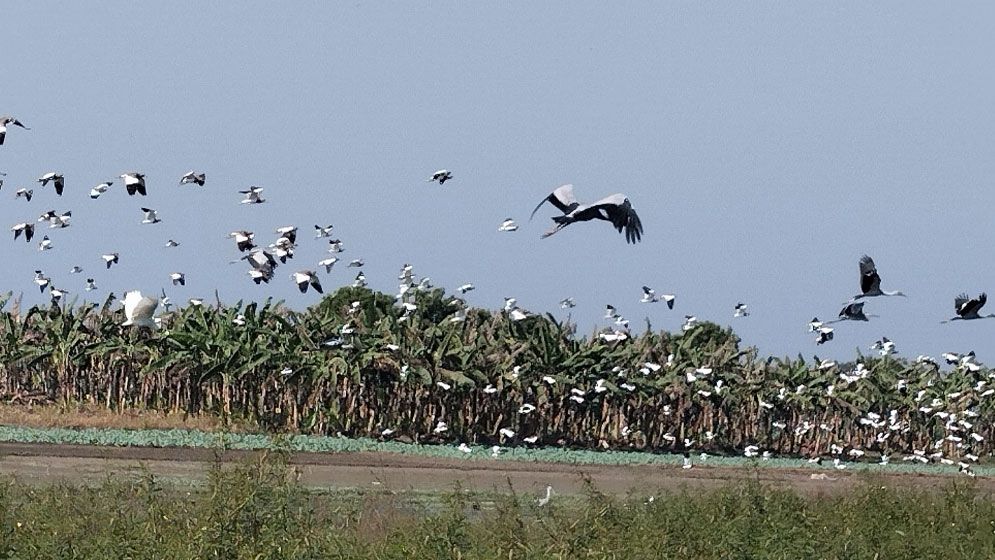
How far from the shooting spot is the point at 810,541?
15062mm

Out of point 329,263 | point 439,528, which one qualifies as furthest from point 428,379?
point 439,528

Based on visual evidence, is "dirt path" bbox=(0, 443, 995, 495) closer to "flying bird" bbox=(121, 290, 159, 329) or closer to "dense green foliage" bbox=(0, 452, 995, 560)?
"dense green foliage" bbox=(0, 452, 995, 560)

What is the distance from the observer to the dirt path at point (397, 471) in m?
25.0

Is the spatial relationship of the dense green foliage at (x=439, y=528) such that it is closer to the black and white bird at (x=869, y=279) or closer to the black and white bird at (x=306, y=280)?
the black and white bird at (x=869, y=279)

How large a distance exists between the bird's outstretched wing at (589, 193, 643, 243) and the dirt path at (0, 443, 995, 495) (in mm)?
4060

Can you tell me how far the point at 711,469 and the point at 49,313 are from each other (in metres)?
15.4

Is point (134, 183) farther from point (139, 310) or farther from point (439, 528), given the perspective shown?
point (439, 528)

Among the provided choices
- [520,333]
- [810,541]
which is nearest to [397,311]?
[520,333]

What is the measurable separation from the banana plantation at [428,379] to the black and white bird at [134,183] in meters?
6.48

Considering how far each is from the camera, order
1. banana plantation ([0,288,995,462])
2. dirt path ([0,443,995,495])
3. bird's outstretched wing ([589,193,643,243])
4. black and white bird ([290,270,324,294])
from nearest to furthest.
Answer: bird's outstretched wing ([589,193,643,243]) → dirt path ([0,443,995,495]) → black and white bird ([290,270,324,294]) → banana plantation ([0,288,995,462])

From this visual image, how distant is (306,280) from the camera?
30.6 m

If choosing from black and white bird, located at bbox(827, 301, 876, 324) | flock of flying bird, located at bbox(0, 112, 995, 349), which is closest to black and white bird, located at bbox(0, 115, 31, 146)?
flock of flying bird, located at bbox(0, 112, 995, 349)

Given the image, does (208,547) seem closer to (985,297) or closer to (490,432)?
(985,297)

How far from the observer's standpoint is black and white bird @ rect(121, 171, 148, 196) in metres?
28.5
